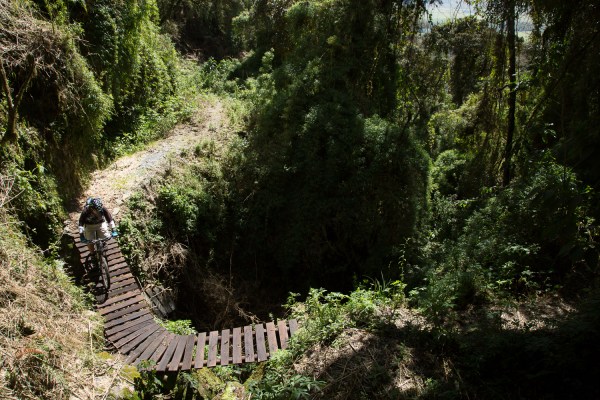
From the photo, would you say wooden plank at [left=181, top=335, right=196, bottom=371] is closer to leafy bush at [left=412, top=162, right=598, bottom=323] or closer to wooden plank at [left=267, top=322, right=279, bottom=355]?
wooden plank at [left=267, top=322, right=279, bottom=355]

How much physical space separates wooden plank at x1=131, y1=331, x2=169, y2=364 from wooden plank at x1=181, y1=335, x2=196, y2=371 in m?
0.42

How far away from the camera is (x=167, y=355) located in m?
5.80

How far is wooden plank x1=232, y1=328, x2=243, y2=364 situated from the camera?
5682 mm

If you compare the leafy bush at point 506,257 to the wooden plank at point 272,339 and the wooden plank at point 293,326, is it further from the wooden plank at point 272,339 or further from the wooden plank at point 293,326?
the wooden plank at point 272,339

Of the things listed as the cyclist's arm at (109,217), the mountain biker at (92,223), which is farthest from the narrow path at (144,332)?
the cyclist's arm at (109,217)

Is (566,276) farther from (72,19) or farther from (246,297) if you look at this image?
(72,19)

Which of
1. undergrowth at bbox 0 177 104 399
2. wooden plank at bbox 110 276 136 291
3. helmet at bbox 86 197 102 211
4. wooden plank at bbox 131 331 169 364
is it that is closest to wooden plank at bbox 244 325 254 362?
wooden plank at bbox 131 331 169 364

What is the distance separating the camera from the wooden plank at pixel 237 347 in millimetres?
5682

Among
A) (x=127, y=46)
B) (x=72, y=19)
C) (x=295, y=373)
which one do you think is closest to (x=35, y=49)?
(x=72, y=19)

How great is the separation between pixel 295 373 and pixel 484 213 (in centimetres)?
617

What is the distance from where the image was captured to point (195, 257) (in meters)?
9.37

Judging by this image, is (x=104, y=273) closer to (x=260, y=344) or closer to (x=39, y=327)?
(x=39, y=327)

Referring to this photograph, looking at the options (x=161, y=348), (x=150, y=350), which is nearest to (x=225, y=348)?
(x=161, y=348)

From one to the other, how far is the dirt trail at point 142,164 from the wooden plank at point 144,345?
124 inches
